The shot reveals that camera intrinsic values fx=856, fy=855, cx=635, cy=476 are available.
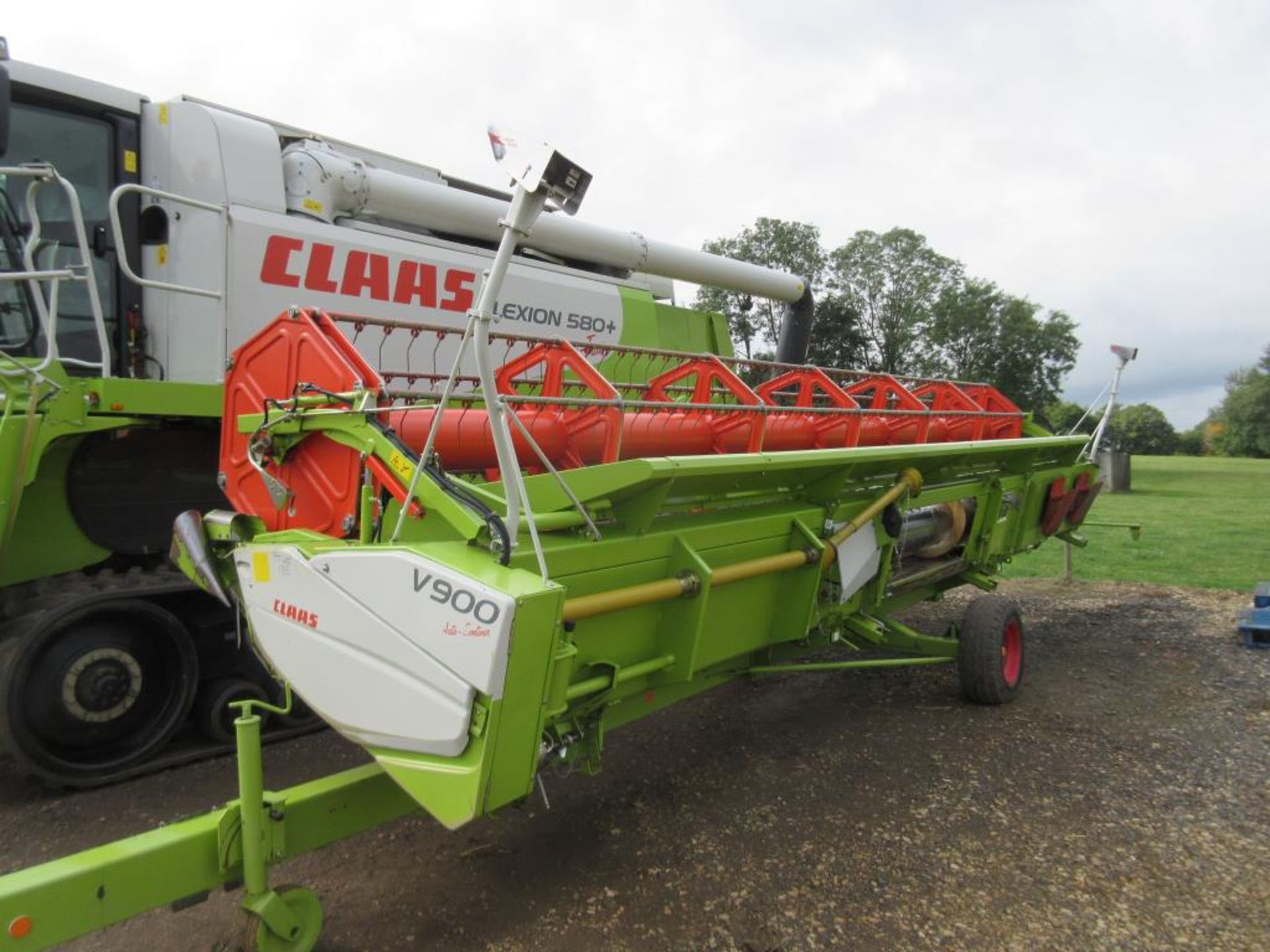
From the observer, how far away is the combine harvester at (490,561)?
196 centimetres

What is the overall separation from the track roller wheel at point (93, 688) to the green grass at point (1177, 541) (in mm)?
6444

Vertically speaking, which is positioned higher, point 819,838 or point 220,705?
point 819,838

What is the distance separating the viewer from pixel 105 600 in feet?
11.5

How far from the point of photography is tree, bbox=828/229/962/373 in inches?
1206

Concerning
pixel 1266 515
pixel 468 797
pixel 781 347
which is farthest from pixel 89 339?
pixel 1266 515

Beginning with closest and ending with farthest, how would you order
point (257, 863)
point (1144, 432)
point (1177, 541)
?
point (257, 863)
point (1177, 541)
point (1144, 432)

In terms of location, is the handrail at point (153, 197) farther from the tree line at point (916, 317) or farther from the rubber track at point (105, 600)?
the tree line at point (916, 317)

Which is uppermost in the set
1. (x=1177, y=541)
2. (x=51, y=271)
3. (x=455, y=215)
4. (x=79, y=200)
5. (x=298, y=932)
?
(x=455, y=215)

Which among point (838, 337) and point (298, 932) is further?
point (838, 337)

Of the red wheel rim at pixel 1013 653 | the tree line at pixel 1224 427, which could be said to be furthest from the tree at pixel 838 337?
the red wheel rim at pixel 1013 653

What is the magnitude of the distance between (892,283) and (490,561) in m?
31.8

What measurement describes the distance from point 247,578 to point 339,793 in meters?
0.71

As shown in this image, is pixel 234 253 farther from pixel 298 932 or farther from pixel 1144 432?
pixel 1144 432

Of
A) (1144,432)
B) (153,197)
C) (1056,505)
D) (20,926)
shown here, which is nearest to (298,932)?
(20,926)
